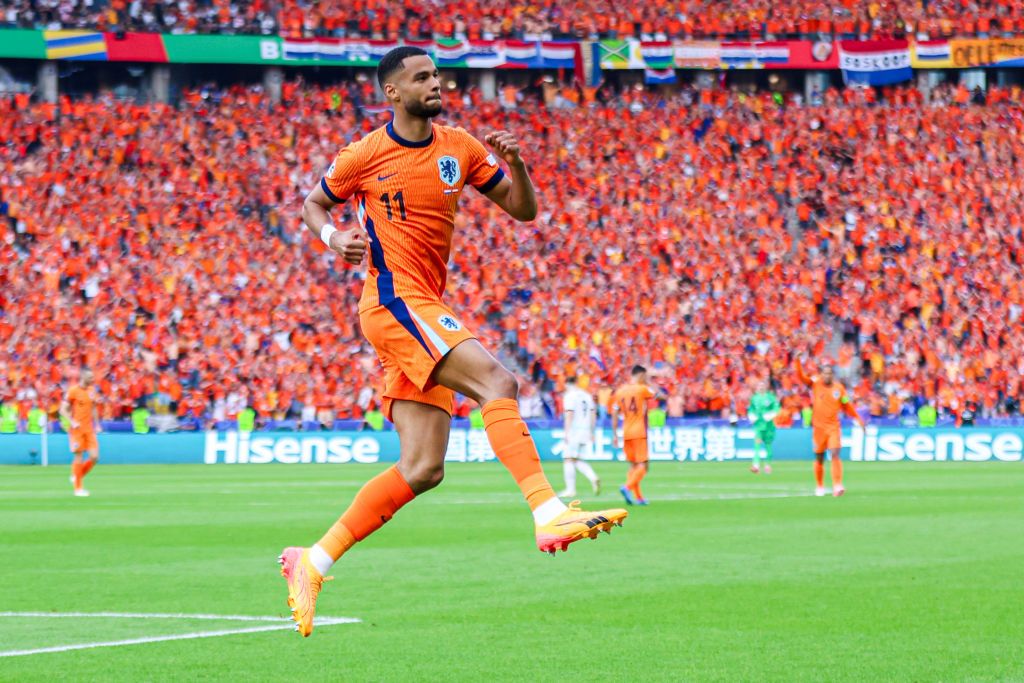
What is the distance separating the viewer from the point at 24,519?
822 inches

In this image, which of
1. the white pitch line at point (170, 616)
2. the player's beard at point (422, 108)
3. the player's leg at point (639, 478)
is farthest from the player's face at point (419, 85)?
the player's leg at point (639, 478)

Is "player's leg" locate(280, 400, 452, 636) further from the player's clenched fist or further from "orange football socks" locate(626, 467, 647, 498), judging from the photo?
"orange football socks" locate(626, 467, 647, 498)

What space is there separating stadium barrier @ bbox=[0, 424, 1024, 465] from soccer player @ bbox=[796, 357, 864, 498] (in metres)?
12.7

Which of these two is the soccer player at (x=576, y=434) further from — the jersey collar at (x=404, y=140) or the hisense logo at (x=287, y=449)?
the jersey collar at (x=404, y=140)

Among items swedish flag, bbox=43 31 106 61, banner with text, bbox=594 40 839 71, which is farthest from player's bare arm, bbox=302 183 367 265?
banner with text, bbox=594 40 839 71

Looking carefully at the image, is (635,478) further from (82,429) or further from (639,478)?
(82,429)

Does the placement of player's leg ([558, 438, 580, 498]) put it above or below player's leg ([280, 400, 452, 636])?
below

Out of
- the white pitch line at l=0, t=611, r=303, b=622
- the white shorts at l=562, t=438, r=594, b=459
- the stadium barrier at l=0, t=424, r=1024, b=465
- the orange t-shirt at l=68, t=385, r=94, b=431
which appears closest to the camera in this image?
the white pitch line at l=0, t=611, r=303, b=622

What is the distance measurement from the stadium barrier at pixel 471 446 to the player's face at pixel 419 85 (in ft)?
102

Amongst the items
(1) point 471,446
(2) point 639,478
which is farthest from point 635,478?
(1) point 471,446

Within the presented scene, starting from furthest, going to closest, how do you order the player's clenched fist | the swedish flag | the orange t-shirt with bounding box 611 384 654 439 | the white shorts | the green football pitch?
the swedish flag
the white shorts
the orange t-shirt with bounding box 611 384 654 439
the green football pitch
the player's clenched fist

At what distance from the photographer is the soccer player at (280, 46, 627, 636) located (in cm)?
687

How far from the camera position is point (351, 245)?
6605 mm

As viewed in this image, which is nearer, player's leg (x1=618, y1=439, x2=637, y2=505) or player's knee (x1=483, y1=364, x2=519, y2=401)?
player's knee (x1=483, y1=364, x2=519, y2=401)
